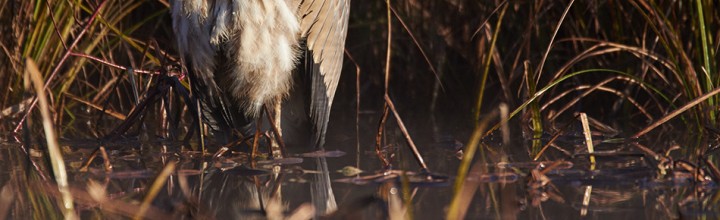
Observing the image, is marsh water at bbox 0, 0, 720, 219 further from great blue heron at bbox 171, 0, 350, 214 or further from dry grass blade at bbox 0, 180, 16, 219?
great blue heron at bbox 171, 0, 350, 214

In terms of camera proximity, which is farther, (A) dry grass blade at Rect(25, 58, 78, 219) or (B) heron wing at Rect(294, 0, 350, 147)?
(B) heron wing at Rect(294, 0, 350, 147)

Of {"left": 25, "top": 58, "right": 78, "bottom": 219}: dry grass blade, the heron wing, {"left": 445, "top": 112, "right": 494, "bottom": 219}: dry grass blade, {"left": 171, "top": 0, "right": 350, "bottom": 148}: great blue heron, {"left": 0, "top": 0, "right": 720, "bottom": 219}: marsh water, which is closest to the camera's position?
{"left": 445, "top": 112, "right": 494, "bottom": 219}: dry grass blade

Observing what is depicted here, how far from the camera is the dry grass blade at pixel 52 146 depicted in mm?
1997

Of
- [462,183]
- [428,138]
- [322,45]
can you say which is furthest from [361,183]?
[428,138]

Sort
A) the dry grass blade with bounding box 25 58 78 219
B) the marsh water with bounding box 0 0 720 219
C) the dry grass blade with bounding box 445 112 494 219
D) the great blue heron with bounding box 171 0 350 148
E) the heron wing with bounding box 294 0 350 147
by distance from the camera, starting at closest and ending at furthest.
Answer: the dry grass blade with bounding box 445 112 494 219, the dry grass blade with bounding box 25 58 78 219, the marsh water with bounding box 0 0 720 219, the great blue heron with bounding box 171 0 350 148, the heron wing with bounding box 294 0 350 147

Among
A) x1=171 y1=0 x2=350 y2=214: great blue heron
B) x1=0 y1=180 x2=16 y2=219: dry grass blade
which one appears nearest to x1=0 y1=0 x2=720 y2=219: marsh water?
x1=0 y1=180 x2=16 y2=219: dry grass blade

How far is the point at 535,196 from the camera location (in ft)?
8.06

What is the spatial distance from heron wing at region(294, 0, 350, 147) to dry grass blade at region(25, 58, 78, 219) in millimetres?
1282

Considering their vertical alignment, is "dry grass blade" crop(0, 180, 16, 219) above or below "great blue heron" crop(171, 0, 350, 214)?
below

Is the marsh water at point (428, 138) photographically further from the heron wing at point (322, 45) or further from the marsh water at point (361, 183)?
the heron wing at point (322, 45)

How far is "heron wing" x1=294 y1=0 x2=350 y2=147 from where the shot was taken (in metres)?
3.49

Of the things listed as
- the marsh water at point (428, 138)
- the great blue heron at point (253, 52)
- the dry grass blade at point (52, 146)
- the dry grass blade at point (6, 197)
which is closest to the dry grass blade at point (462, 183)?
the marsh water at point (428, 138)

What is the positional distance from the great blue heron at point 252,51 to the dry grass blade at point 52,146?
1063 mm

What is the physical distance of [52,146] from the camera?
6.81ft
